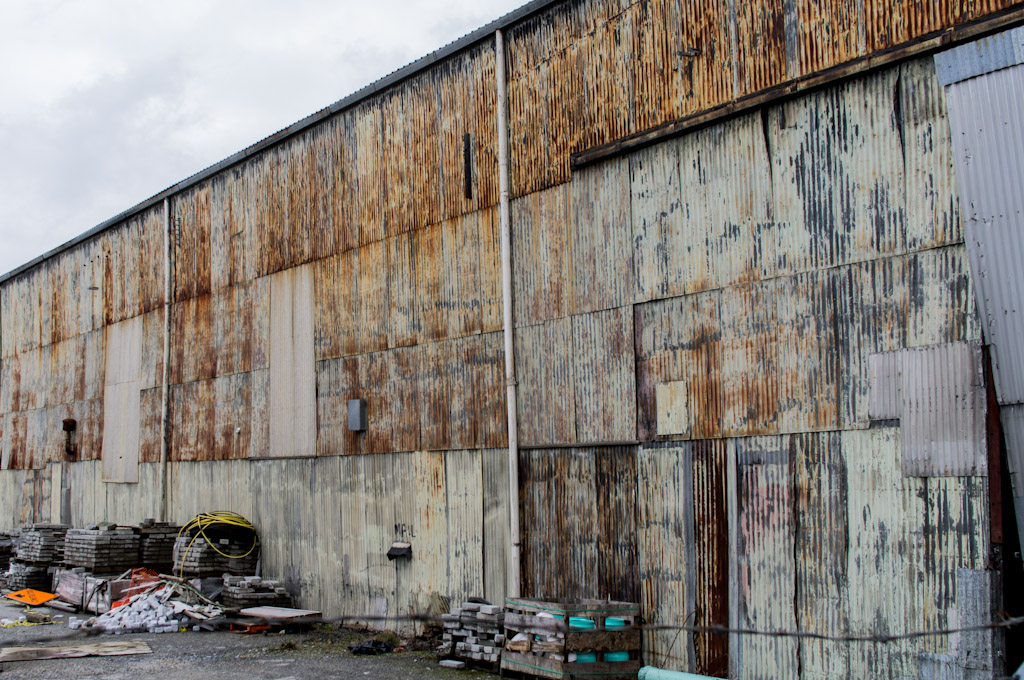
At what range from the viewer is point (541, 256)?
12.7 m

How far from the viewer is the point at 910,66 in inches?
363

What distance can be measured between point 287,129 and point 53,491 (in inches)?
567

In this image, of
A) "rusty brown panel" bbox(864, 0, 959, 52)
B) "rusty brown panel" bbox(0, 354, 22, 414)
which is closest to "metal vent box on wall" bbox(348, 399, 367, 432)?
"rusty brown panel" bbox(864, 0, 959, 52)

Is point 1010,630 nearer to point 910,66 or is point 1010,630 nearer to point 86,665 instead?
point 910,66

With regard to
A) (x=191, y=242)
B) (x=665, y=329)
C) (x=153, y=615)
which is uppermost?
(x=191, y=242)

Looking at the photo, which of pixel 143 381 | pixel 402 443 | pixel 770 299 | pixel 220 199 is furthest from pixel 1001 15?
pixel 143 381

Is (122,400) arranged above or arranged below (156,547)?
above

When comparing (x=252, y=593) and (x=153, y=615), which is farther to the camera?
(x=252, y=593)

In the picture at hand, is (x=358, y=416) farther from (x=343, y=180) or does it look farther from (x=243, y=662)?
(x=243, y=662)

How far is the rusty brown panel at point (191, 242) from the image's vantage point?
1989 cm

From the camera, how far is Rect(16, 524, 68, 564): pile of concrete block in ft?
66.9

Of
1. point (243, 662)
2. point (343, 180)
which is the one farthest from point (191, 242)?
point (243, 662)

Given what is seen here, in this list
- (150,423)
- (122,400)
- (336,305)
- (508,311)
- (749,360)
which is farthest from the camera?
(122,400)

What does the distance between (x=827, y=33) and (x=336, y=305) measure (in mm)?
9446
